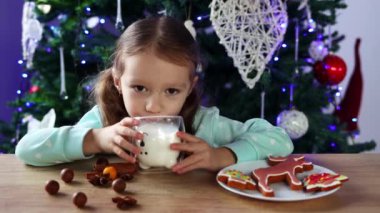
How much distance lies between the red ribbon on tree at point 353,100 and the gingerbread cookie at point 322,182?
1729 millimetres

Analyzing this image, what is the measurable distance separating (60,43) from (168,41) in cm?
119

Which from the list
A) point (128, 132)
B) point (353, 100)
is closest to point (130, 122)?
point (128, 132)

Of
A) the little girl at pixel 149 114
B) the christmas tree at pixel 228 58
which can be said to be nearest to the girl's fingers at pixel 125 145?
the little girl at pixel 149 114

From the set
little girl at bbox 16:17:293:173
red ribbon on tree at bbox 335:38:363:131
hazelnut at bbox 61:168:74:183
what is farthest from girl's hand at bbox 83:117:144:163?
red ribbon on tree at bbox 335:38:363:131

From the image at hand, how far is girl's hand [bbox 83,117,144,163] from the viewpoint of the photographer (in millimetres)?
862

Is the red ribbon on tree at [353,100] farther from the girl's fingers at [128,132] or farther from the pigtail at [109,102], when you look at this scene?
the girl's fingers at [128,132]

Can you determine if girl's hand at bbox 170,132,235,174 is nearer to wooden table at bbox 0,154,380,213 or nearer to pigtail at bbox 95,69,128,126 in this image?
wooden table at bbox 0,154,380,213

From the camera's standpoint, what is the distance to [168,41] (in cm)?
104

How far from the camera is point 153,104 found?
0.97 m

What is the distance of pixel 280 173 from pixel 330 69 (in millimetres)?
1154

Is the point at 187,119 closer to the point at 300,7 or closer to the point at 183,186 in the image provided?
the point at 183,186

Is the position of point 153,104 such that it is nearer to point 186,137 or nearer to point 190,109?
point 186,137

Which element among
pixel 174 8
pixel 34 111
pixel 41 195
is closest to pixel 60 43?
pixel 34 111

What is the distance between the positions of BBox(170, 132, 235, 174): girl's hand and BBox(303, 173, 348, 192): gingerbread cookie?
18 cm
